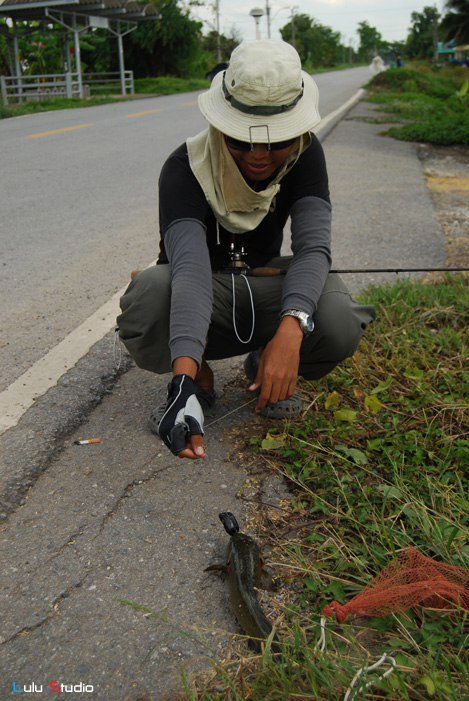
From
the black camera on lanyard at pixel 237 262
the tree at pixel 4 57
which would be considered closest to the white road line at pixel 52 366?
the black camera on lanyard at pixel 237 262

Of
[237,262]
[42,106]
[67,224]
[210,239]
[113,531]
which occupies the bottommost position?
[113,531]

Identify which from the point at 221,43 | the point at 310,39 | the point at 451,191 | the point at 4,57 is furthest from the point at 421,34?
the point at 451,191

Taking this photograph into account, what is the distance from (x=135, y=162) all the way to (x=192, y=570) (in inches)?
304

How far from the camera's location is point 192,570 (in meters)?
1.98

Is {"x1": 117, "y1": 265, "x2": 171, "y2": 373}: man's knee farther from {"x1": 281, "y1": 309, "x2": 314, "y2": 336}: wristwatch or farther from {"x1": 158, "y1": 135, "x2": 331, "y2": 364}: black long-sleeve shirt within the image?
{"x1": 281, "y1": 309, "x2": 314, "y2": 336}: wristwatch

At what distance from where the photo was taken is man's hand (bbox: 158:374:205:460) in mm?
1918

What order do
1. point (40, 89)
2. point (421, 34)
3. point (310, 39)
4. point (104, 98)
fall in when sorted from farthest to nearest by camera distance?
point (421, 34)
point (310, 39)
point (40, 89)
point (104, 98)

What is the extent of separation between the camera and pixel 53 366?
3.11m

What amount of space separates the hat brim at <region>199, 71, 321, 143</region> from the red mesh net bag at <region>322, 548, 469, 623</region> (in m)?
1.42

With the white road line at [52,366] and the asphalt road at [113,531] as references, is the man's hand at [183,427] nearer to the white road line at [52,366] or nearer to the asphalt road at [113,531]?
the asphalt road at [113,531]

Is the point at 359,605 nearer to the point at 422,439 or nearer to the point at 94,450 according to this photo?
the point at 422,439

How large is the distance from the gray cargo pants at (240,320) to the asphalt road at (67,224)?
777 mm

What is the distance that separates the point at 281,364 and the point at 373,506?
57 cm

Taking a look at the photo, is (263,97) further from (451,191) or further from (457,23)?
(457,23)
